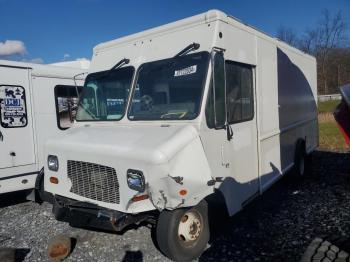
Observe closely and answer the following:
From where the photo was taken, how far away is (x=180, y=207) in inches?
148

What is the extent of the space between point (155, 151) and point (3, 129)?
422 centimetres

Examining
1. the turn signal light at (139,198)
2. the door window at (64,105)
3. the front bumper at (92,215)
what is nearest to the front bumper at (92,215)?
the front bumper at (92,215)

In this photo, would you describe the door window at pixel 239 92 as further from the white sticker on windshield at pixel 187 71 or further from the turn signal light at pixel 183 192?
the turn signal light at pixel 183 192

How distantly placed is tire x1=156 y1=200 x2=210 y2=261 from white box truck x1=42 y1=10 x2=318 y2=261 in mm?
12

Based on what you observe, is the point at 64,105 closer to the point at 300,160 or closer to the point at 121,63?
the point at 121,63

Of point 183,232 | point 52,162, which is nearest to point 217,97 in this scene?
point 183,232

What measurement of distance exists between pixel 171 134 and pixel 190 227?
3.92 ft

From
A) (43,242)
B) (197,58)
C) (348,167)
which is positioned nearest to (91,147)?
(197,58)

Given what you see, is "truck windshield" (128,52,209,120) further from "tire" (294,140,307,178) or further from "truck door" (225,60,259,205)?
"tire" (294,140,307,178)

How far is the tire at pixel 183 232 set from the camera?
12.6 ft

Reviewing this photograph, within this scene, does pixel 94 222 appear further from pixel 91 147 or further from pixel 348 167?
pixel 348 167

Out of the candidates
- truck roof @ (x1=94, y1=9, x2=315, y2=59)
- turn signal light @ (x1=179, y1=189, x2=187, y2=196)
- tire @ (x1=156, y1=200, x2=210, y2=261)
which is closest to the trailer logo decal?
truck roof @ (x1=94, y1=9, x2=315, y2=59)

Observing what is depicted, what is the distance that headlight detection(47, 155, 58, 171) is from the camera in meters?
4.52

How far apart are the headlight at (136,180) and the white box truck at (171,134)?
0.01 meters
